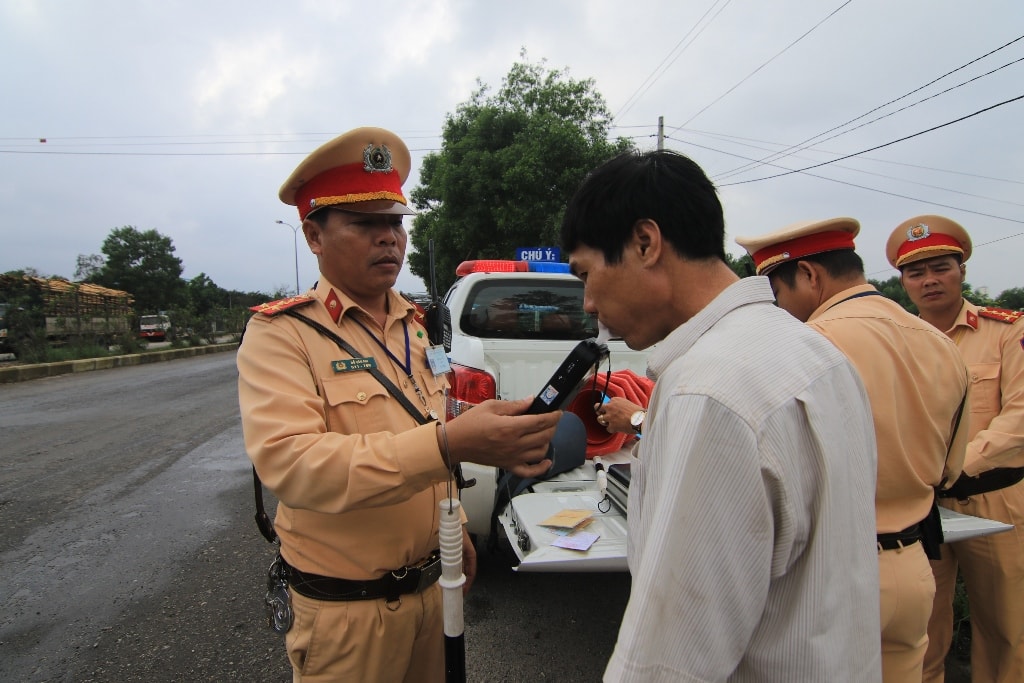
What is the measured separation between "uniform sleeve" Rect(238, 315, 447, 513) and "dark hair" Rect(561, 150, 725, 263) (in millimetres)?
602

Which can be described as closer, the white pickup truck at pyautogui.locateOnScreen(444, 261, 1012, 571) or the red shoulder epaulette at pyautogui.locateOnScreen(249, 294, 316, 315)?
the red shoulder epaulette at pyautogui.locateOnScreen(249, 294, 316, 315)

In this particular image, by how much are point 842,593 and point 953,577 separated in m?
2.27

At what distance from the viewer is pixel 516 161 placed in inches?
529

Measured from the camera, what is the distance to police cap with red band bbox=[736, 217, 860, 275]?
183cm

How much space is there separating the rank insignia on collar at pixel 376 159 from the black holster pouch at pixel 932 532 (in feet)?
6.67

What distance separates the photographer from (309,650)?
58.7 inches

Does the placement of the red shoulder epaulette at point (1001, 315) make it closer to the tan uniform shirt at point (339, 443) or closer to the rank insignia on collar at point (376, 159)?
the tan uniform shirt at point (339, 443)

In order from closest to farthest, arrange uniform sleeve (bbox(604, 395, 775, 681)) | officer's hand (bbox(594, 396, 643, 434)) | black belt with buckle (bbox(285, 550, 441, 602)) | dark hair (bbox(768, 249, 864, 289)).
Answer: uniform sleeve (bbox(604, 395, 775, 681))
black belt with buckle (bbox(285, 550, 441, 602))
dark hair (bbox(768, 249, 864, 289))
officer's hand (bbox(594, 396, 643, 434))

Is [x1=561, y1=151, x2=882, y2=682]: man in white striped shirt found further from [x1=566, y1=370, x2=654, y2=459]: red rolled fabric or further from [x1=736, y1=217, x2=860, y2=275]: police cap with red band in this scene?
[x1=566, y1=370, x2=654, y2=459]: red rolled fabric

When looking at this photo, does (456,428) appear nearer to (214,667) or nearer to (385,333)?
(385,333)

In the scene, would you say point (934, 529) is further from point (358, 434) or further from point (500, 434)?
point (358, 434)

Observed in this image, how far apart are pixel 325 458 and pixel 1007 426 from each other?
272cm

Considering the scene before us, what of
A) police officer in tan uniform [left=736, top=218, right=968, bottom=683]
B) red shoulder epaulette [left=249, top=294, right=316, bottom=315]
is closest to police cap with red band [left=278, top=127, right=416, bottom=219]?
red shoulder epaulette [left=249, top=294, right=316, bottom=315]

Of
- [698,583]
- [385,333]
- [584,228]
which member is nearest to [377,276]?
[385,333]
